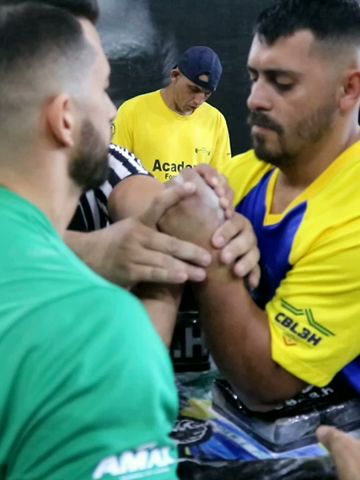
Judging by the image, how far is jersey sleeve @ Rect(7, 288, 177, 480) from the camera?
0.62m

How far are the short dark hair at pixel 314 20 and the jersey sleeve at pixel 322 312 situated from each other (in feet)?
1.20

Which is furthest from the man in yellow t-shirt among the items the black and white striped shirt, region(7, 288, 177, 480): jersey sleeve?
region(7, 288, 177, 480): jersey sleeve

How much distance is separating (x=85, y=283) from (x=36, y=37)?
343 mm

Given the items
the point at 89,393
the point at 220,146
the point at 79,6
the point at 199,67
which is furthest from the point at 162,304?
the point at 220,146

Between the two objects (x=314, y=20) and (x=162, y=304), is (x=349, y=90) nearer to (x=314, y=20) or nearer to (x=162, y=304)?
(x=314, y=20)

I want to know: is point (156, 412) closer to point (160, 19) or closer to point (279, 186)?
point (279, 186)

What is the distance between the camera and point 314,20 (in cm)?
140

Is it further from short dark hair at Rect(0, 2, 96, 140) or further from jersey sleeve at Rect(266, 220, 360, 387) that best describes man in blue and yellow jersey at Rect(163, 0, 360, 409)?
A: short dark hair at Rect(0, 2, 96, 140)

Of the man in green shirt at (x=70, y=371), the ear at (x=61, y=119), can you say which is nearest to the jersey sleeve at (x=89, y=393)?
the man in green shirt at (x=70, y=371)

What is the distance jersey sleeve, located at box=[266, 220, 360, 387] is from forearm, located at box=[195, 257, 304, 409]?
2cm

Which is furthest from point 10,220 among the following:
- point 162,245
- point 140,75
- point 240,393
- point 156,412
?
point 140,75

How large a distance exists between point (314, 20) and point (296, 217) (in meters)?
0.37

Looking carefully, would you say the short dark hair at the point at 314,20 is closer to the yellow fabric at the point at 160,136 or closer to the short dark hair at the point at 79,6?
the short dark hair at the point at 79,6

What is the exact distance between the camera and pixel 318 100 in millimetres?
1361
